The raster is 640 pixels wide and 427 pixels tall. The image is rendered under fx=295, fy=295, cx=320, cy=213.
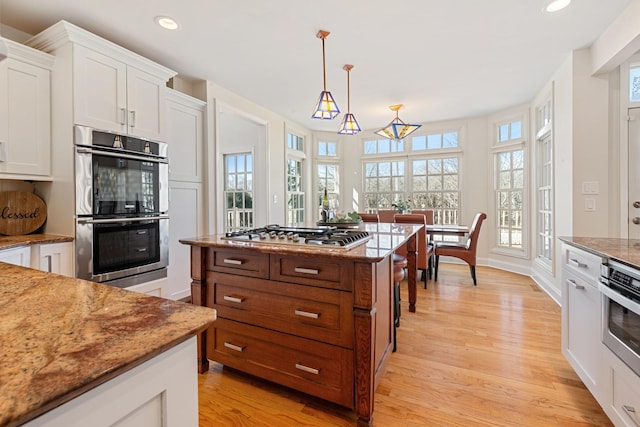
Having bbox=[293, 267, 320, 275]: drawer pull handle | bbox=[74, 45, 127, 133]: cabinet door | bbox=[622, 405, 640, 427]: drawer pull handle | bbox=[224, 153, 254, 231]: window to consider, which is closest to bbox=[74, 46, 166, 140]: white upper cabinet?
bbox=[74, 45, 127, 133]: cabinet door

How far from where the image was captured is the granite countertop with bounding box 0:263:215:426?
1.36 feet

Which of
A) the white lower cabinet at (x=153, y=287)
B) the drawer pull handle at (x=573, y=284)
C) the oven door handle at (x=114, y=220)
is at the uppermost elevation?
the oven door handle at (x=114, y=220)

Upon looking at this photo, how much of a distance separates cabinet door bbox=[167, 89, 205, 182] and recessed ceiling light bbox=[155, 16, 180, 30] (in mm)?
689

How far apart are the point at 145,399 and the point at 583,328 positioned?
2.12 metres

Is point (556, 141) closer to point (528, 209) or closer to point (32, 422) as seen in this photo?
point (528, 209)

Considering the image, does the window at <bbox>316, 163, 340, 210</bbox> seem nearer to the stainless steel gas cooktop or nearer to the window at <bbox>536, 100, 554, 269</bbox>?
the window at <bbox>536, 100, 554, 269</bbox>

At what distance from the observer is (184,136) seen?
10.9 ft

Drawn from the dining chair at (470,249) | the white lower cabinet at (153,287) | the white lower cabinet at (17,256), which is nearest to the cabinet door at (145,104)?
the white lower cabinet at (17,256)

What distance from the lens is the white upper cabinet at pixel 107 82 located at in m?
2.20

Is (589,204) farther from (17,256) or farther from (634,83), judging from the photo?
(17,256)

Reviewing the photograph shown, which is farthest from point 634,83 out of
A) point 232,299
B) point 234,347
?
point 234,347

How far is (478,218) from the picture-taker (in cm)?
397

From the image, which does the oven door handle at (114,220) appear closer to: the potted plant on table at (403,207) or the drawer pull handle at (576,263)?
the drawer pull handle at (576,263)

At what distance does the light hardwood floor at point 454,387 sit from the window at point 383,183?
3478 millimetres
